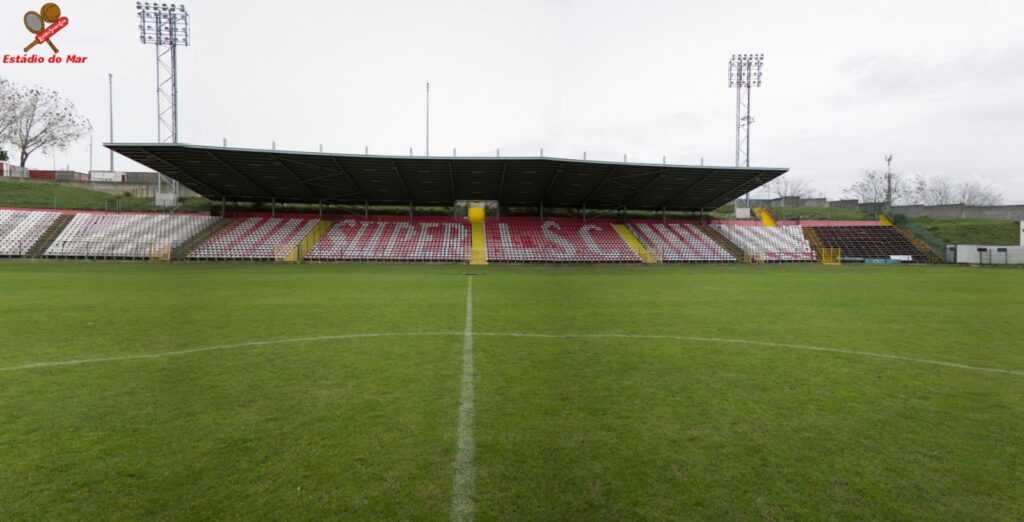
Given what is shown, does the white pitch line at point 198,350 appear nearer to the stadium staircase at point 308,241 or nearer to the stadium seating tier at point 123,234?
the stadium staircase at point 308,241

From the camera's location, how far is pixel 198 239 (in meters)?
36.6

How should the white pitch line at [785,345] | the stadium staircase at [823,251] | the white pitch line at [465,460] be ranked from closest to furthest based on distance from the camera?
the white pitch line at [465,460], the white pitch line at [785,345], the stadium staircase at [823,251]

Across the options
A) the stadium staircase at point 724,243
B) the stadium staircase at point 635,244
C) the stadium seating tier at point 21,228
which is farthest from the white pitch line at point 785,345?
the stadium seating tier at point 21,228

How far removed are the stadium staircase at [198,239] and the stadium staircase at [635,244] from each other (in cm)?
3458

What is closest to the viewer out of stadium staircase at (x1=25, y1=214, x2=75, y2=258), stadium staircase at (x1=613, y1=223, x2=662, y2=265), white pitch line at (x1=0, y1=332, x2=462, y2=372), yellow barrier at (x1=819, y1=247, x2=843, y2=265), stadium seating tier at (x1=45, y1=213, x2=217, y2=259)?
white pitch line at (x1=0, y1=332, x2=462, y2=372)

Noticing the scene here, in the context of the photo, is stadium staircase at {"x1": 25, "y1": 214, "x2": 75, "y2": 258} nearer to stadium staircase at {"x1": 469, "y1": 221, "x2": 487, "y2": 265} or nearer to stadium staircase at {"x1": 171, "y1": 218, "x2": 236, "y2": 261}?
stadium staircase at {"x1": 171, "y1": 218, "x2": 236, "y2": 261}

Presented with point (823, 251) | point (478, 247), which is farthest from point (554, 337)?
point (823, 251)

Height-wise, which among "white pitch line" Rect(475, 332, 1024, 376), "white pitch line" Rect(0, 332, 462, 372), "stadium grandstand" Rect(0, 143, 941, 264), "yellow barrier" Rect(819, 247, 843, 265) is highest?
"stadium grandstand" Rect(0, 143, 941, 264)


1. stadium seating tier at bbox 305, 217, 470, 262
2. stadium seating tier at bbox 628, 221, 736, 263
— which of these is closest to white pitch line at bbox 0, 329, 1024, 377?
stadium seating tier at bbox 305, 217, 470, 262

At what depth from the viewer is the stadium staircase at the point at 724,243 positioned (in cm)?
4092

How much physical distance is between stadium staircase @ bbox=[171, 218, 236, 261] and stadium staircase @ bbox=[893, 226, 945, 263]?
60.1 m

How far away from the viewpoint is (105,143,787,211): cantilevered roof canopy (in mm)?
31562

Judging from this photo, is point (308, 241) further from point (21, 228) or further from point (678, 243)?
point (678, 243)

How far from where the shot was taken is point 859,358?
21.3 feet
